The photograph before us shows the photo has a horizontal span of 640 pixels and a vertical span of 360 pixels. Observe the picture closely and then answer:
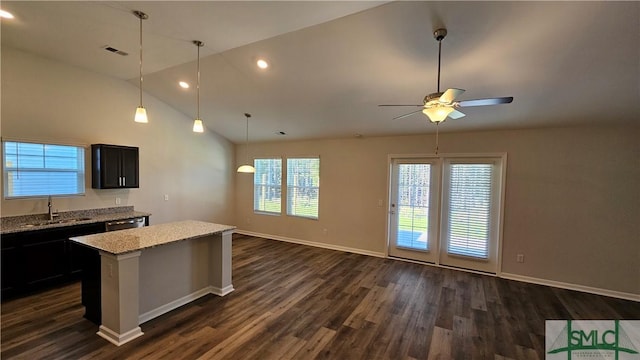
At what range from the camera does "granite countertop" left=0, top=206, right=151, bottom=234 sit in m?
3.50

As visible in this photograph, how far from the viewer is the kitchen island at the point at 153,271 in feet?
8.60

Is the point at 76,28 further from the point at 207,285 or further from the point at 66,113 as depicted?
the point at 207,285

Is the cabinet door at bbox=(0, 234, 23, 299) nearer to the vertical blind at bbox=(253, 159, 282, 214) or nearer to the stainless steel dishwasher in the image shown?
the stainless steel dishwasher

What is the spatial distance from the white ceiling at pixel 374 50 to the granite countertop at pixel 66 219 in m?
2.27

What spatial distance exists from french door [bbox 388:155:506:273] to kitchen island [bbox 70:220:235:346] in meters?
3.30

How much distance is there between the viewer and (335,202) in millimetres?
5949

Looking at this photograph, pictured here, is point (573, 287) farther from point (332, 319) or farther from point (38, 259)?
point (38, 259)

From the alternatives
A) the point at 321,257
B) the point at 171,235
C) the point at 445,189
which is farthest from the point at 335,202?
the point at 171,235

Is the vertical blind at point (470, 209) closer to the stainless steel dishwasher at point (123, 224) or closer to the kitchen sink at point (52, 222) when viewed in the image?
the stainless steel dishwasher at point (123, 224)

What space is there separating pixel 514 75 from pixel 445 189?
2278 millimetres

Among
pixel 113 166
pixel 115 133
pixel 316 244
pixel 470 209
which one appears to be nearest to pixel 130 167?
pixel 113 166

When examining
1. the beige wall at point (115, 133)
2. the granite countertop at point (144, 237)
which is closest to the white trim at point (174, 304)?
the granite countertop at point (144, 237)

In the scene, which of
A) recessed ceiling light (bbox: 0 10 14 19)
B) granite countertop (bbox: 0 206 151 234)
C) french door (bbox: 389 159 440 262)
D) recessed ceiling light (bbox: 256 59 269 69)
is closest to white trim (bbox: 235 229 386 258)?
french door (bbox: 389 159 440 262)

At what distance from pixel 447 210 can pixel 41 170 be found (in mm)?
6403
